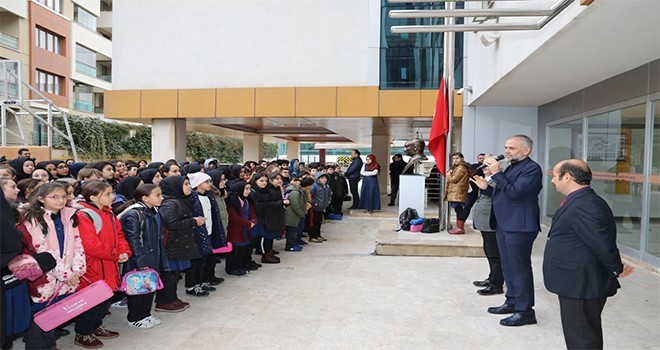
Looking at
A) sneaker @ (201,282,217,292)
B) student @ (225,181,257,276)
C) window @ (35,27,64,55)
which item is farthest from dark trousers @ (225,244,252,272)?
window @ (35,27,64,55)

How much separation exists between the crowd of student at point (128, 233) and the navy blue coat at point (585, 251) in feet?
11.3

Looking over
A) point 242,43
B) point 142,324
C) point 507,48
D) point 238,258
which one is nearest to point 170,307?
point 142,324

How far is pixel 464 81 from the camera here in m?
12.4

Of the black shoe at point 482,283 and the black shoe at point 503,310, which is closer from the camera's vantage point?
the black shoe at point 503,310

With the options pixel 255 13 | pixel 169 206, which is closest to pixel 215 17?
pixel 255 13

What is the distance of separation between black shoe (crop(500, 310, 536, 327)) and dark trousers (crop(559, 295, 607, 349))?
4.60 feet

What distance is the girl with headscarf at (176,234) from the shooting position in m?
4.95

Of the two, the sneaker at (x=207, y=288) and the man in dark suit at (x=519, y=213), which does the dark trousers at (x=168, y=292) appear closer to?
the sneaker at (x=207, y=288)

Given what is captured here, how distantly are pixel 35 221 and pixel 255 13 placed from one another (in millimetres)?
11559

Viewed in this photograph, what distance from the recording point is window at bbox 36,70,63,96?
2967 centimetres

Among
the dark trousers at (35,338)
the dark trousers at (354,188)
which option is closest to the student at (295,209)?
the dark trousers at (35,338)

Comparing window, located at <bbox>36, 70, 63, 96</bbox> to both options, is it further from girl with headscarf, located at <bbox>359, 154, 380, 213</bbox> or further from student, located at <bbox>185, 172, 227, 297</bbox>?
student, located at <bbox>185, 172, 227, 297</bbox>

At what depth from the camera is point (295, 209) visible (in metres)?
8.13

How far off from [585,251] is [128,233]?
12.2 feet
